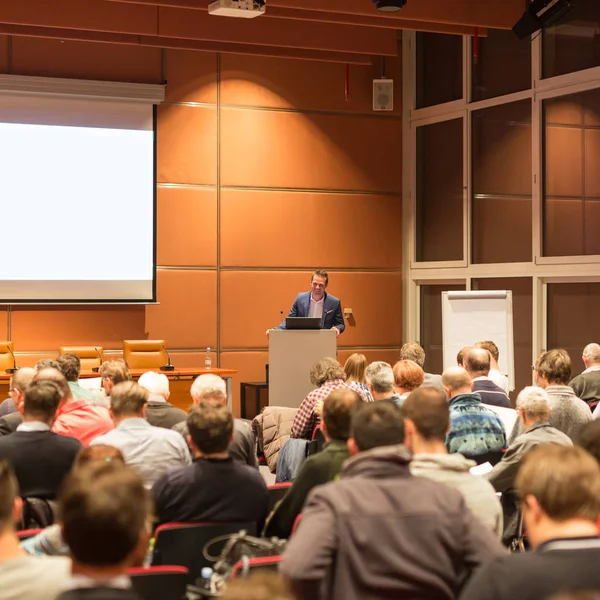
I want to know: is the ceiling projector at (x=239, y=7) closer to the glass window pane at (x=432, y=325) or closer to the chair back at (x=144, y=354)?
the chair back at (x=144, y=354)

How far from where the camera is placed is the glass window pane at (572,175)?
27.6 ft

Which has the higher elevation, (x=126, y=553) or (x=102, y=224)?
(x=102, y=224)

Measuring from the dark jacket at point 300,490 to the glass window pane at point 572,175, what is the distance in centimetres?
591

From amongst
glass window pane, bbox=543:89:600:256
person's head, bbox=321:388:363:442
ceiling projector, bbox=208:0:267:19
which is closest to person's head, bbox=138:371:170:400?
person's head, bbox=321:388:363:442

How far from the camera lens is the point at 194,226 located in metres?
9.66

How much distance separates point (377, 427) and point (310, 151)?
798cm

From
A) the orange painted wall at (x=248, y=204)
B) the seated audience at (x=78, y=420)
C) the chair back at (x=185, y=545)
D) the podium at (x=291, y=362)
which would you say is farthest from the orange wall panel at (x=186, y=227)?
the chair back at (x=185, y=545)

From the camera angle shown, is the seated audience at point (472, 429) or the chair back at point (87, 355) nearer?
the seated audience at point (472, 429)

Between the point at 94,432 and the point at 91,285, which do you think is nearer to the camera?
the point at 94,432

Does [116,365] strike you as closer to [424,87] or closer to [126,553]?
[126,553]

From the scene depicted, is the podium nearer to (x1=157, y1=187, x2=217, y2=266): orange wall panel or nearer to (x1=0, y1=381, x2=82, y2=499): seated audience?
(x1=157, y1=187, x2=217, y2=266): orange wall panel

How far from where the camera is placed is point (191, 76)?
9633 millimetres

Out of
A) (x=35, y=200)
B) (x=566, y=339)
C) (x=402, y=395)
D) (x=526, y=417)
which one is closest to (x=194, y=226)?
(x=35, y=200)

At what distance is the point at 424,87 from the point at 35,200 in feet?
15.7
